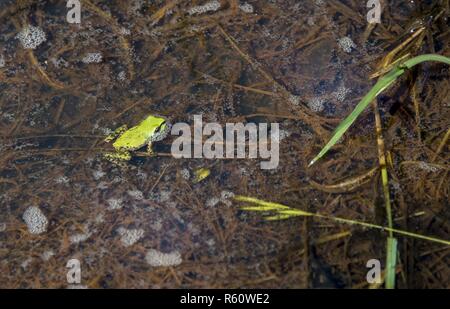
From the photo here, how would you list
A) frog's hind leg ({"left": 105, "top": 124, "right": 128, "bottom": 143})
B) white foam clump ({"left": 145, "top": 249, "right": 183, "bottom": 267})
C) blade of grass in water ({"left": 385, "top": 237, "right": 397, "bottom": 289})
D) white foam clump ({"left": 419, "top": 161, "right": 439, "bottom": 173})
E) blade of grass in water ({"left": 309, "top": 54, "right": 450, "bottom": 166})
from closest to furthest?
1. blade of grass in water ({"left": 385, "top": 237, "right": 397, "bottom": 289})
2. white foam clump ({"left": 145, "top": 249, "right": 183, "bottom": 267})
3. blade of grass in water ({"left": 309, "top": 54, "right": 450, "bottom": 166})
4. white foam clump ({"left": 419, "top": 161, "right": 439, "bottom": 173})
5. frog's hind leg ({"left": 105, "top": 124, "right": 128, "bottom": 143})

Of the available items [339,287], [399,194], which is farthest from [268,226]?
[399,194]

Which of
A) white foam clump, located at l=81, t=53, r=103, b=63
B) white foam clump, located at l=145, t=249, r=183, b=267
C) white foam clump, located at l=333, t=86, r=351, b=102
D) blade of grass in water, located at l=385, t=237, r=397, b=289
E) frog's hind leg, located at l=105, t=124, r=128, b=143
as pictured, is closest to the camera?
blade of grass in water, located at l=385, t=237, r=397, b=289

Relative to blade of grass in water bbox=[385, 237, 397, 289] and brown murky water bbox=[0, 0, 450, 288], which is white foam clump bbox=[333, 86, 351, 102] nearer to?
brown murky water bbox=[0, 0, 450, 288]

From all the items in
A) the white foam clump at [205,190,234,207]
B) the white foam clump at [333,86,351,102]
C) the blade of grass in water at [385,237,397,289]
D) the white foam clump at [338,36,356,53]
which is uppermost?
the white foam clump at [338,36,356,53]

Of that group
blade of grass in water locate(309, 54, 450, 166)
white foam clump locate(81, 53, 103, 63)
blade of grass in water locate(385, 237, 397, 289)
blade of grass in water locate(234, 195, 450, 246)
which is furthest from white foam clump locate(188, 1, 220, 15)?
blade of grass in water locate(385, 237, 397, 289)

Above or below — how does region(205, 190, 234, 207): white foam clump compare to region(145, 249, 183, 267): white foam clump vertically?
above

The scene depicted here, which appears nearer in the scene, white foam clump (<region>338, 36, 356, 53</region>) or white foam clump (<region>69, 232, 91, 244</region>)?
white foam clump (<region>69, 232, 91, 244</region>)

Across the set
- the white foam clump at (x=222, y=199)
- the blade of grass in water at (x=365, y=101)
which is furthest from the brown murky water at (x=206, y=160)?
the blade of grass in water at (x=365, y=101)
